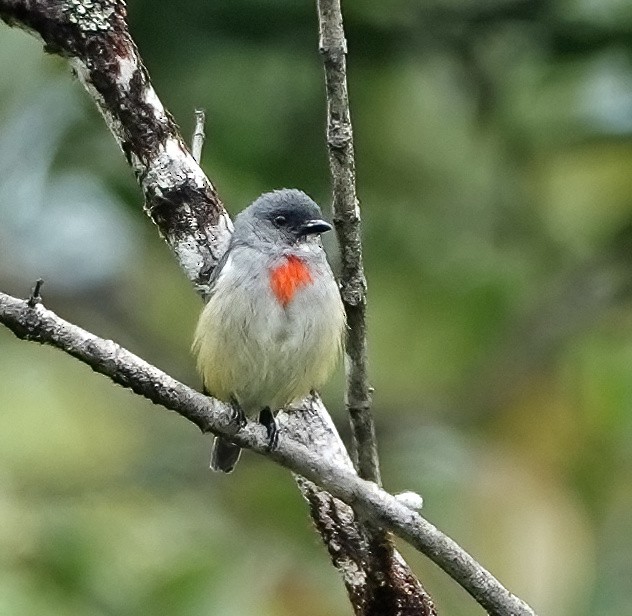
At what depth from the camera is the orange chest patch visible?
16.1ft

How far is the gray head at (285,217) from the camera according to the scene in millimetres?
5238

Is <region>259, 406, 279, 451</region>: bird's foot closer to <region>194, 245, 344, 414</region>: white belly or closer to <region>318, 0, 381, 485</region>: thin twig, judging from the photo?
<region>194, 245, 344, 414</region>: white belly

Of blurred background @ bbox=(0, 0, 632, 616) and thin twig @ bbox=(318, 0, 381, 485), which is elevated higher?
blurred background @ bbox=(0, 0, 632, 616)

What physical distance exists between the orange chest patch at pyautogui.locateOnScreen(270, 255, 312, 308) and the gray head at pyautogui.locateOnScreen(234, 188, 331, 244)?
0.63 feet

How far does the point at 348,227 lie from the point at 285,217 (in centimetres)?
148

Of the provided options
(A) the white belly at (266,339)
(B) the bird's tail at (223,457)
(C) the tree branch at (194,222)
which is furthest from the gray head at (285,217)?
(B) the bird's tail at (223,457)

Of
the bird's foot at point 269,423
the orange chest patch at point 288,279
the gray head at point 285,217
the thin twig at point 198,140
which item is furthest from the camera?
the gray head at point 285,217

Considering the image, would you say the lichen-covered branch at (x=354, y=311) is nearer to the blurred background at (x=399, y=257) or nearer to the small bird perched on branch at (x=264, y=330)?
the small bird perched on branch at (x=264, y=330)

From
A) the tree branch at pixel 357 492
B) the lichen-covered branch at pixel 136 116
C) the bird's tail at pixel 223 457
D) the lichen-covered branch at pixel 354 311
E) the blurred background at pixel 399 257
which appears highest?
the blurred background at pixel 399 257

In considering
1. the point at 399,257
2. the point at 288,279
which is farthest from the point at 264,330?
the point at 399,257

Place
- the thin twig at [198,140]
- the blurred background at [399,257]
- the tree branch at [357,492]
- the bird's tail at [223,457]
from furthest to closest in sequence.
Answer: the blurred background at [399,257]
the bird's tail at [223,457]
the thin twig at [198,140]
the tree branch at [357,492]

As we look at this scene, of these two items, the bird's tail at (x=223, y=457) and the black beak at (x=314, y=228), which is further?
the bird's tail at (x=223, y=457)

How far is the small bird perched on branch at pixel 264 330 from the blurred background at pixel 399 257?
1.36m

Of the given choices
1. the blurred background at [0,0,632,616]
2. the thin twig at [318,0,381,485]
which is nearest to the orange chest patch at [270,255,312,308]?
the thin twig at [318,0,381,485]
